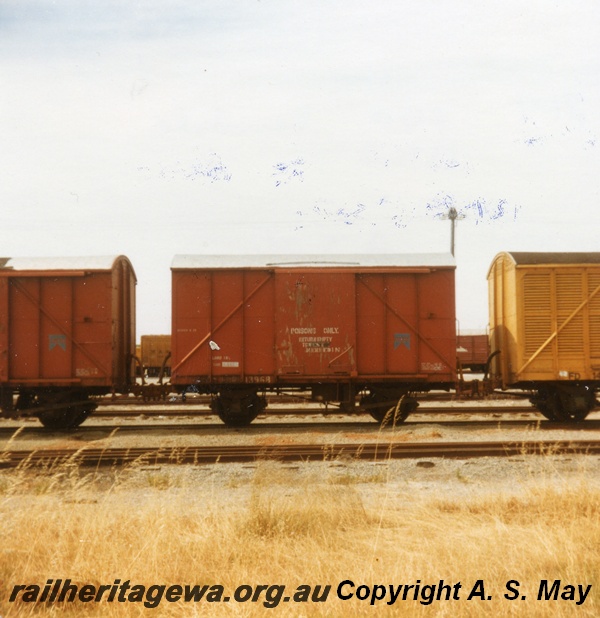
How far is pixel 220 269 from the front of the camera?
47.8ft

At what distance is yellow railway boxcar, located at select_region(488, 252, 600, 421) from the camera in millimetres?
14531

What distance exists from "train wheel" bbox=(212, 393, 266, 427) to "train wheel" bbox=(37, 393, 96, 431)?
297 cm

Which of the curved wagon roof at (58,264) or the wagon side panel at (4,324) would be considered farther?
the curved wagon roof at (58,264)

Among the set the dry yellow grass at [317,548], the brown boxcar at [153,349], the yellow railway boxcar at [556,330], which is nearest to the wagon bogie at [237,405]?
the yellow railway boxcar at [556,330]

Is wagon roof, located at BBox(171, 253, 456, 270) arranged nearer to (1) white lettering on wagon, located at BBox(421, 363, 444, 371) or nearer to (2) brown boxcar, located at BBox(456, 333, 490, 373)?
(1) white lettering on wagon, located at BBox(421, 363, 444, 371)

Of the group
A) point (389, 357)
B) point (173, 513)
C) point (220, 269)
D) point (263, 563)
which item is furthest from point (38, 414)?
point (263, 563)

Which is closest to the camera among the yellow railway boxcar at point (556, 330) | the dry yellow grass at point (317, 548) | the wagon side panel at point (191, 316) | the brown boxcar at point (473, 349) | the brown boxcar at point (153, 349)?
the dry yellow grass at point (317, 548)

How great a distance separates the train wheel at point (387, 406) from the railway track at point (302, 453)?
10.6 ft

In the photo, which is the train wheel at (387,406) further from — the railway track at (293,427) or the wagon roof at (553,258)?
the wagon roof at (553,258)

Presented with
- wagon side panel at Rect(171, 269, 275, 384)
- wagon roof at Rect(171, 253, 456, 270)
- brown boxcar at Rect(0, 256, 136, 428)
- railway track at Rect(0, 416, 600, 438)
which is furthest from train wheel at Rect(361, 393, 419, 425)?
brown boxcar at Rect(0, 256, 136, 428)

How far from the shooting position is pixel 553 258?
1491cm

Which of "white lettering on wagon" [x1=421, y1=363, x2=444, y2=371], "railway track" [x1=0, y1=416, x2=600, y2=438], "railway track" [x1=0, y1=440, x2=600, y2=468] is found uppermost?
"white lettering on wagon" [x1=421, y1=363, x2=444, y2=371]

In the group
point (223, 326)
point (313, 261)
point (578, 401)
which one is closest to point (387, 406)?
point (313, 261)

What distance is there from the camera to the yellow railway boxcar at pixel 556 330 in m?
14.5
